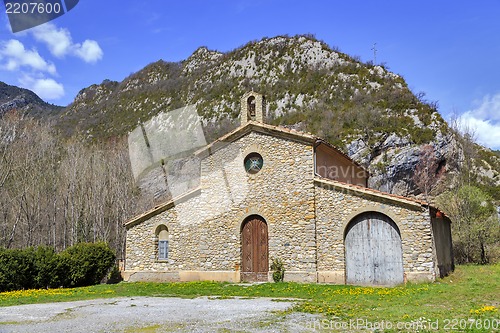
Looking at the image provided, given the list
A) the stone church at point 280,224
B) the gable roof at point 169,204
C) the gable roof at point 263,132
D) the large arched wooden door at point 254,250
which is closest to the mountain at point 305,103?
the stone church at point 280,224

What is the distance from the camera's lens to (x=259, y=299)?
12.8m

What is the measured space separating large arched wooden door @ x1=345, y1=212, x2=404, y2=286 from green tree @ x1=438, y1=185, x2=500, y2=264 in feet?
42.4

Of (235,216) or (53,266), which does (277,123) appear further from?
(53,266)

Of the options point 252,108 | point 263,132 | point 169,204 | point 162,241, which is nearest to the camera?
point 263,132

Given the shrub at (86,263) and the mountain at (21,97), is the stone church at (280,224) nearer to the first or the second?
the shrub at (86,263)

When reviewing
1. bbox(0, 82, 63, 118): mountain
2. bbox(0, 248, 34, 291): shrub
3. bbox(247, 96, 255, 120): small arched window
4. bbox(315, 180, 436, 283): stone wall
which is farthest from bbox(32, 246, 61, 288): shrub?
bbox(0, 82, 63, 118): mountain

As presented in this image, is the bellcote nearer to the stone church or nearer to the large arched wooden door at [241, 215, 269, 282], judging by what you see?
the stone church

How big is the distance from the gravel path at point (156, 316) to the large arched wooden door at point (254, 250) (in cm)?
500

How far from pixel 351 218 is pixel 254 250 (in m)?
4.67

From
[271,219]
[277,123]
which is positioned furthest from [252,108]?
[277,123]

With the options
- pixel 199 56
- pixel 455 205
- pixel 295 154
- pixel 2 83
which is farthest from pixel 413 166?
pixel 2 83

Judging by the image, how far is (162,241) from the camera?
19.7 metres

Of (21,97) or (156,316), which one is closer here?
(156,316)

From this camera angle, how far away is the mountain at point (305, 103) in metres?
36.1
